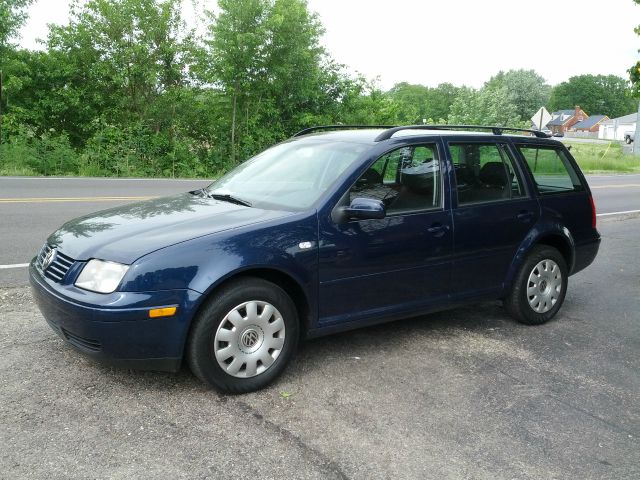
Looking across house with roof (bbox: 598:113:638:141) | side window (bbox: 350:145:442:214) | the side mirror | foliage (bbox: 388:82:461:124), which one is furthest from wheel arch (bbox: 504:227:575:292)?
house with roof (bbox: 598:113:638:141)

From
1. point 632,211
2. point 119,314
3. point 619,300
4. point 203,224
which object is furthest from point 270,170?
point 632,211

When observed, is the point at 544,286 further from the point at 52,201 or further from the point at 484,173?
the point at 52,201

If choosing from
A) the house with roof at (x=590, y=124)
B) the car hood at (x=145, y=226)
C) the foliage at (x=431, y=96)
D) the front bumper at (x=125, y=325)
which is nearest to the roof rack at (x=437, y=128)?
the car hood at (x=145, y=226)

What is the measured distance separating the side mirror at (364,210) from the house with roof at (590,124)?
A: 141008mm

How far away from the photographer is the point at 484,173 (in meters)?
4.92

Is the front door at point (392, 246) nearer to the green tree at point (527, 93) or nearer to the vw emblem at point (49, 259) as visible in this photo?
the vw emblem at point (49, 259)

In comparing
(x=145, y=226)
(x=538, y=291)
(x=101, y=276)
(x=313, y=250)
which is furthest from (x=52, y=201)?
(x=538, y=291)

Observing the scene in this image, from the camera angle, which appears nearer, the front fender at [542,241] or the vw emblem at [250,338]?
the vw emblem at [250,338]

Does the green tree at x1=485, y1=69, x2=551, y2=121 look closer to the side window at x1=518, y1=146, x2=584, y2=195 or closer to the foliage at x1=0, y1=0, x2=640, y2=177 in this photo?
the foliage at x1=0, y1=0, x2=640, y2=177

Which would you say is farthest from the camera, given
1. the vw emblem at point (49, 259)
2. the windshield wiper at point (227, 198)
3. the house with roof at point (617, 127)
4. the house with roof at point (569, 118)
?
the house with roof at point (569, 118)

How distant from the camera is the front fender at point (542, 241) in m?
5.07

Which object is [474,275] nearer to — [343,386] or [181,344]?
[343,386]

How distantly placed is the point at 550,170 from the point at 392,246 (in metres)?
2.14

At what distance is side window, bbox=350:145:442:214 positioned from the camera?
4.27 metres
